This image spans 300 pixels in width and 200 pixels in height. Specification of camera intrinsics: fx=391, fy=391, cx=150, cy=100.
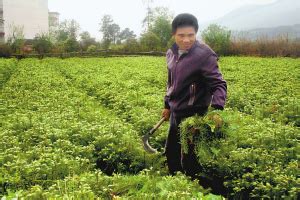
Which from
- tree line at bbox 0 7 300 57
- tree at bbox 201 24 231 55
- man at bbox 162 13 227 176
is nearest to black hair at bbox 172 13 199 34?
man at bbox 162 13 227 176

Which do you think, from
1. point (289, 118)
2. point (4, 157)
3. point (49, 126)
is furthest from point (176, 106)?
point (289, 118)

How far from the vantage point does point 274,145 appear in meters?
5.73

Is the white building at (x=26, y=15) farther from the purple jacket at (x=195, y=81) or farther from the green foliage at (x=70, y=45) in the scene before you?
the purple jacket at (x=195, y=81)

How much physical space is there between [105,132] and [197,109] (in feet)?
6.62

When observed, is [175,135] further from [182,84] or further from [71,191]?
[71,191]

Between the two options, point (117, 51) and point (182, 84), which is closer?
point (182, 84)

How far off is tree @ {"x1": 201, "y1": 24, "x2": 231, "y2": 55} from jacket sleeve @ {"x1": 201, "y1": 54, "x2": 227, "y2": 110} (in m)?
32.3

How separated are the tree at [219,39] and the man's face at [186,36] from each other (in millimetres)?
32210

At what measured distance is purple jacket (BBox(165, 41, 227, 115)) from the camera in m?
4.49

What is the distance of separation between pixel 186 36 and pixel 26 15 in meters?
66.6

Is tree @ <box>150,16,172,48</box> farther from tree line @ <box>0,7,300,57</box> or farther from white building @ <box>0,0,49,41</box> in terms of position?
white building @ <box>0,0,49,41</box>

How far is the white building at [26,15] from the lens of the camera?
62.3m

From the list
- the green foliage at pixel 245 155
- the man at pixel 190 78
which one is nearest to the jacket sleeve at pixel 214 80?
the man at pixel 190 78

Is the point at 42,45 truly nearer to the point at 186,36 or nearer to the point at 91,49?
the point at 91,49
